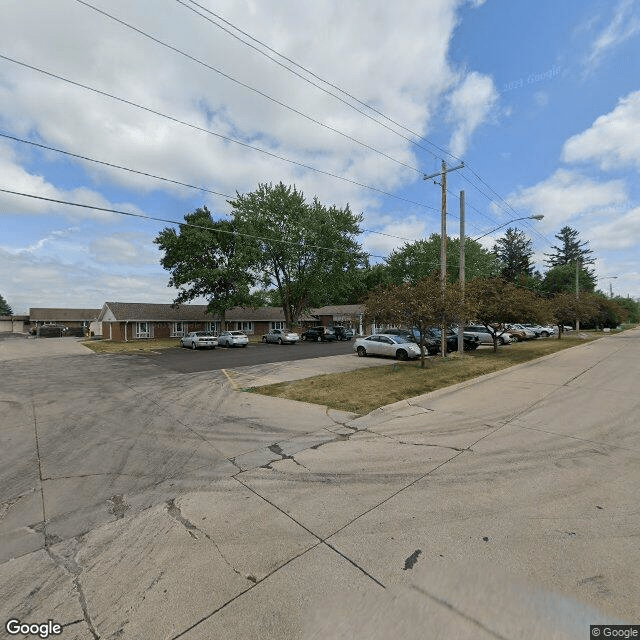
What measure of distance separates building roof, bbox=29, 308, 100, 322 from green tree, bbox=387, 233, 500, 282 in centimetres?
6010

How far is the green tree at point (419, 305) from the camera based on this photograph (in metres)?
13.5

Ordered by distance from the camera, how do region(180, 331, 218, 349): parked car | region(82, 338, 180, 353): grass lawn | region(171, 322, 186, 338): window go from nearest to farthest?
1. region(82, 338, 180, 353): grass lawn
2. region(180, 331, 218, 349): parked car
3. region(171, 322, 186, 338): window

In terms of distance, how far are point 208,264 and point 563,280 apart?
61.5m

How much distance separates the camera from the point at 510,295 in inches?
699

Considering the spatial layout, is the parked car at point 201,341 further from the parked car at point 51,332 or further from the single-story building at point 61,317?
the single-story building at point 61,317

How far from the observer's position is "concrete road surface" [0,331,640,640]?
2.30 m

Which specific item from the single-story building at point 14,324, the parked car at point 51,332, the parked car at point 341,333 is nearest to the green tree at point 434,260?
the parked car at point 341,333

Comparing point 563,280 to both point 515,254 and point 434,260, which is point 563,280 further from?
point 434,260

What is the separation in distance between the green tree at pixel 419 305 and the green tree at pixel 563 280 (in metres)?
56.2

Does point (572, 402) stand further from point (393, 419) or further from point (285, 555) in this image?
point (285, 555)

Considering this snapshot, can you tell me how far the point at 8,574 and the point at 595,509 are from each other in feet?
18.1

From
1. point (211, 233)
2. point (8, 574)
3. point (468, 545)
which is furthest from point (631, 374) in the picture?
point (211, 233)

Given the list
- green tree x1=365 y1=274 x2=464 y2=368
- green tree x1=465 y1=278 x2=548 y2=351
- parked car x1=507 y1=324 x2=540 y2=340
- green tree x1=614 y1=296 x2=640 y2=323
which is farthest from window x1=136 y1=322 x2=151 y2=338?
green tree x1=614 y1=296 x2=640 y2=323

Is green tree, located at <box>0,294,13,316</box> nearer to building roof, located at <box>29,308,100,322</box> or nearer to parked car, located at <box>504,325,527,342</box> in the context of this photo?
building roof, located at <box>29,308,100,322</box>
